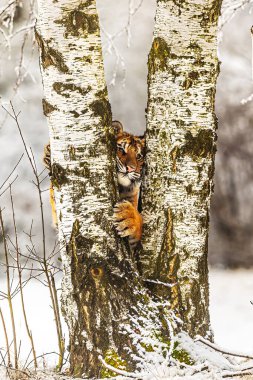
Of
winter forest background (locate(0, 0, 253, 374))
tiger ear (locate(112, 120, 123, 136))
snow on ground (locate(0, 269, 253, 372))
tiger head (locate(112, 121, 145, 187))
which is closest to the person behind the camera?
tiger head (locate(112, 121, 145, 187))

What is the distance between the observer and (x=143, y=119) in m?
8.84

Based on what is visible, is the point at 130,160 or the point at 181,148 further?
the point at 130,160

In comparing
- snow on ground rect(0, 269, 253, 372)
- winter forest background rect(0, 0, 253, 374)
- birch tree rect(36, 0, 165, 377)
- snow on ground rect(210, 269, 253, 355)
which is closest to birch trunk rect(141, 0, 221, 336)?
birch tree rect(36, 0, 165, 377)

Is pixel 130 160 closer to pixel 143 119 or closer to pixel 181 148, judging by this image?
pixel 181 148

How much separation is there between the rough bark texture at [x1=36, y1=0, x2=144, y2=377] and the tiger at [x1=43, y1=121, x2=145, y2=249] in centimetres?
7

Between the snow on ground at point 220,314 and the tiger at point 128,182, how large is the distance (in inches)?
51.7

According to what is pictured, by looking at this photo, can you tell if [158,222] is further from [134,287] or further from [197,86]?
[197,86]

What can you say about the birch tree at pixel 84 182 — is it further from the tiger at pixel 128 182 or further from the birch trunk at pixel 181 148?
the birch trunk at pixel 181 148

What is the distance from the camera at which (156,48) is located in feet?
11.5

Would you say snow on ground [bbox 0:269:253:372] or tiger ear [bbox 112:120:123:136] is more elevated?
tiger ear [bbox 112:120:123:136]

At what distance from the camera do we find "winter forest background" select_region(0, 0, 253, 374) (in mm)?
8727

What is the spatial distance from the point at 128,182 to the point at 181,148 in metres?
0.59

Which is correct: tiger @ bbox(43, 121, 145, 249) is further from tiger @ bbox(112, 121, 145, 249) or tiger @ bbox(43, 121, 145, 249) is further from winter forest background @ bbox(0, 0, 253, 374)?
winter forest background @ bbox(0, 0, 253, 374)

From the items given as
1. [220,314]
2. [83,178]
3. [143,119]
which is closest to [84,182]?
[83,178]
